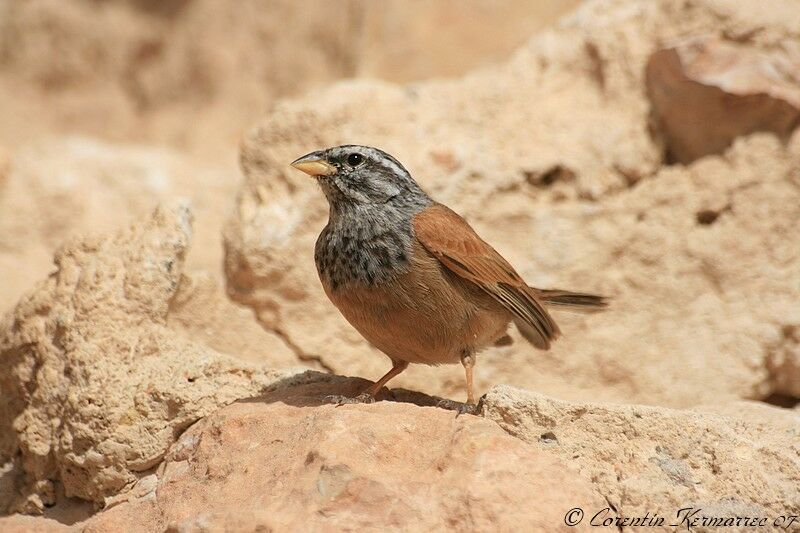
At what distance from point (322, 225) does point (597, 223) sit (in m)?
1.85

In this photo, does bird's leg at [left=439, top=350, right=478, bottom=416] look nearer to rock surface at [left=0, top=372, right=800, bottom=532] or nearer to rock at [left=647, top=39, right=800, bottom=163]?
rock surface at [left=0, top=372, right=800, bottom=532]

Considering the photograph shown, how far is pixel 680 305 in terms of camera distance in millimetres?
6352

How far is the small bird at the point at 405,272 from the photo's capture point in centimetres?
452

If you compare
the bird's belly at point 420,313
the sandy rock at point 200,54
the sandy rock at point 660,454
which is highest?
the sandy rock at point 200,54

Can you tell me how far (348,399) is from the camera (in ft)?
→ 14.4

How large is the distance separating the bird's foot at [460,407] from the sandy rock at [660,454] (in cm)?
12

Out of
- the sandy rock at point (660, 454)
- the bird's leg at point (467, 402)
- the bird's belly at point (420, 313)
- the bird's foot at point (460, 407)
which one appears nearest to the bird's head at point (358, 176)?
the bird's belly at point (420, 313)

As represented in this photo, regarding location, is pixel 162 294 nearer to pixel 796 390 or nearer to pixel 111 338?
pixel 111 338

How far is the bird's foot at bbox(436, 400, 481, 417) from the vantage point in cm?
415

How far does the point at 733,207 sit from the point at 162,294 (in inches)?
147

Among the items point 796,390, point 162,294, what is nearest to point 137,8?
point 162,294

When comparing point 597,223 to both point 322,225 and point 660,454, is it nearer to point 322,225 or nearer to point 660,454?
point 322,225

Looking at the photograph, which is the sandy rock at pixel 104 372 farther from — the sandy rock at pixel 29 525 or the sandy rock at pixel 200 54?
the sandy rock at pixel 200 54

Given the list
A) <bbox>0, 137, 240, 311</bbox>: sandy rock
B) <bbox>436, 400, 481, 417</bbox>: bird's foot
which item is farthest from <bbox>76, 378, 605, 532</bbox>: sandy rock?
<bbox>0, 137, 240, 311</bbox>: sandy rock
